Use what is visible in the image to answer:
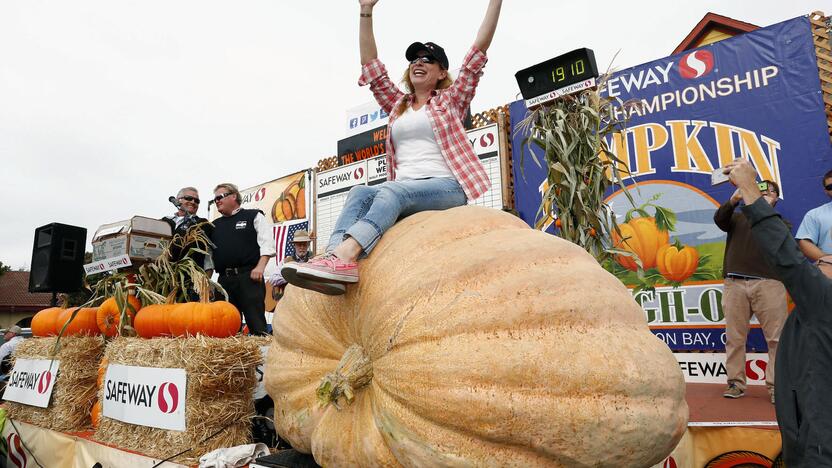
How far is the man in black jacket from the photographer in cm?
150

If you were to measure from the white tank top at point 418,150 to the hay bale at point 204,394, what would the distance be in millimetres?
1181

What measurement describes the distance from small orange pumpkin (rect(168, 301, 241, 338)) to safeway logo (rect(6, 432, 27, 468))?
1803 millimetres

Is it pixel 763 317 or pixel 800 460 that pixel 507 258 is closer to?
pixel 800 460

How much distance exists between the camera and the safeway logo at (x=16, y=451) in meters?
3.20

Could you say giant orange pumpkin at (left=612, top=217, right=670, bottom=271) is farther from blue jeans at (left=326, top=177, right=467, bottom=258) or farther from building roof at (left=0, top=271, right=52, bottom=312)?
building roof at (left=0, top=271, right=52, bottom=312)

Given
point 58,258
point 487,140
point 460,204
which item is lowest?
point 460,204

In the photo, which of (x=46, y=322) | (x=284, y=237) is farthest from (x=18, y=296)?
(x=46, y=322)

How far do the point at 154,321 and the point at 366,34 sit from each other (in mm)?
1903

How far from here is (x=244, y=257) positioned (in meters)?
3.60

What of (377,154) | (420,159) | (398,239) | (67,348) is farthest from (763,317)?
(377,154)

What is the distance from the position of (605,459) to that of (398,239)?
852mm

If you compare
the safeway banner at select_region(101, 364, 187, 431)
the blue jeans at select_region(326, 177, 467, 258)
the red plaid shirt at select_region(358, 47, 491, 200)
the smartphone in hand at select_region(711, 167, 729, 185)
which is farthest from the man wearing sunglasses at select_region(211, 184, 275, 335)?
the smartphone in hand at select_region(711, 167, 729, 185)

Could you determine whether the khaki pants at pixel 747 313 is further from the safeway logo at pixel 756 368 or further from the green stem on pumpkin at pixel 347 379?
the green stem on pumpkin at pixel 347 379

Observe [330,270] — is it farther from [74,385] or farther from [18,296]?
[18,296]
